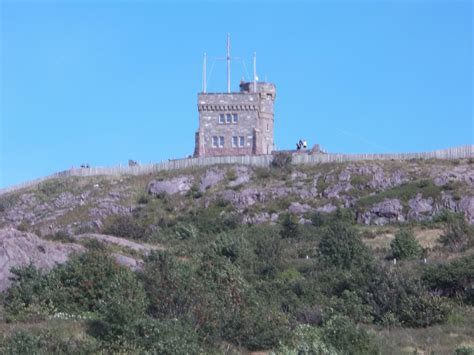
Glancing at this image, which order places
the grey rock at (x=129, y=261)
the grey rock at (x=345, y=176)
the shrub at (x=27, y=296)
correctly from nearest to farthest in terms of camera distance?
the shrub at (x=27, y=296)
the grey rock at (x=129, y=261)
the grey rock at (x=345, y=176)

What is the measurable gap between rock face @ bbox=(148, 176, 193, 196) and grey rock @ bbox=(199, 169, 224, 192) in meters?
0.97

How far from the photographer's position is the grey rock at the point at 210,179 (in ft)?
247

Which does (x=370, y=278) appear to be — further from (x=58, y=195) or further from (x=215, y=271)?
(x=58, y=195)

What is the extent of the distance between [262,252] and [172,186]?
27.8m

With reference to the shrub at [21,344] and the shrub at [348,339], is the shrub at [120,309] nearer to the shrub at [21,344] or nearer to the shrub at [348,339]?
the shrub at [21,344]

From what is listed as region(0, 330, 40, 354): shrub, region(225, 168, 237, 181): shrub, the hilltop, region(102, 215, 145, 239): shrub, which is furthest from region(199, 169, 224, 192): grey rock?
region(0, 330, 40, 354): shrub

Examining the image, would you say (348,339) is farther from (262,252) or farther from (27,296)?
(262,252)

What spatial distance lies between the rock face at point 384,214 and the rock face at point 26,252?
26046 millimetres

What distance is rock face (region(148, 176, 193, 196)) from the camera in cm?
7544

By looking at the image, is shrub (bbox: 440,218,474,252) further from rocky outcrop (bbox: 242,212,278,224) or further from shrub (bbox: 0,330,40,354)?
shrub (bbox: 0,330,40,354)

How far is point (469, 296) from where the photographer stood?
39.3 metres

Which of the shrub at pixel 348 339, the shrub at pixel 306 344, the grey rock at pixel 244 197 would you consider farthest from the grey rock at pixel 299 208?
the shrub at pixel 348 339

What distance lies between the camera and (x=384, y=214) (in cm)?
6494

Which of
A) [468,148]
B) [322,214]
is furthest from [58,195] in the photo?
[468,148]
